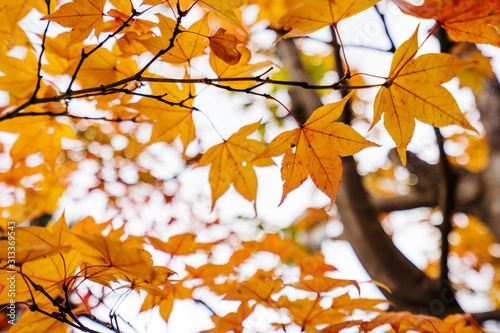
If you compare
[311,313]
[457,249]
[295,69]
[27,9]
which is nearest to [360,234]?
[311,313]

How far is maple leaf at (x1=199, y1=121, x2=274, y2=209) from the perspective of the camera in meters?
0.78

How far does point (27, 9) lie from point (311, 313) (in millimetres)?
928

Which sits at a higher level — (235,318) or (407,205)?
(407,205)

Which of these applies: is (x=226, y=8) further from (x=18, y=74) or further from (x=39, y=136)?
(x=39, y=136)

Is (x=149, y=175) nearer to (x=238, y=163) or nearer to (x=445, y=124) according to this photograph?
(x=238, y=163)

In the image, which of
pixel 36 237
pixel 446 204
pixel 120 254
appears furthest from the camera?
pixel 446 204

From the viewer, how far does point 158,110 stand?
77 centimetres

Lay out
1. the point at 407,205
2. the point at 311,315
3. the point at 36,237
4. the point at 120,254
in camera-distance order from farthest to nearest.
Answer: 1. the point at 407,205
2. the point at 311,315
3. the point at 36,237
4. the point at 120,254

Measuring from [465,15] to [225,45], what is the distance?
410 mm

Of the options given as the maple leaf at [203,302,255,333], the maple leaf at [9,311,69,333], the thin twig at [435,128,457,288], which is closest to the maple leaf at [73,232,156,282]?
the maple leaf at [9,311,69,333]

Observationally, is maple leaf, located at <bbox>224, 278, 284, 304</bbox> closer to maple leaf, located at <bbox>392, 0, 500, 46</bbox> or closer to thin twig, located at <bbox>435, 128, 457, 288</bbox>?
maple leaf, located at <bbox>392, 0, 500, 46</bbox>

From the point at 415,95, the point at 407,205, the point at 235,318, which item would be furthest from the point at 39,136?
the point at 407,205

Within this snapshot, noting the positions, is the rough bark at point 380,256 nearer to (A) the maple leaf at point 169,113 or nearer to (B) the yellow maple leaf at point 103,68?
(A) the maple leaf at point 169,113

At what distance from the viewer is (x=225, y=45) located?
596 mm
